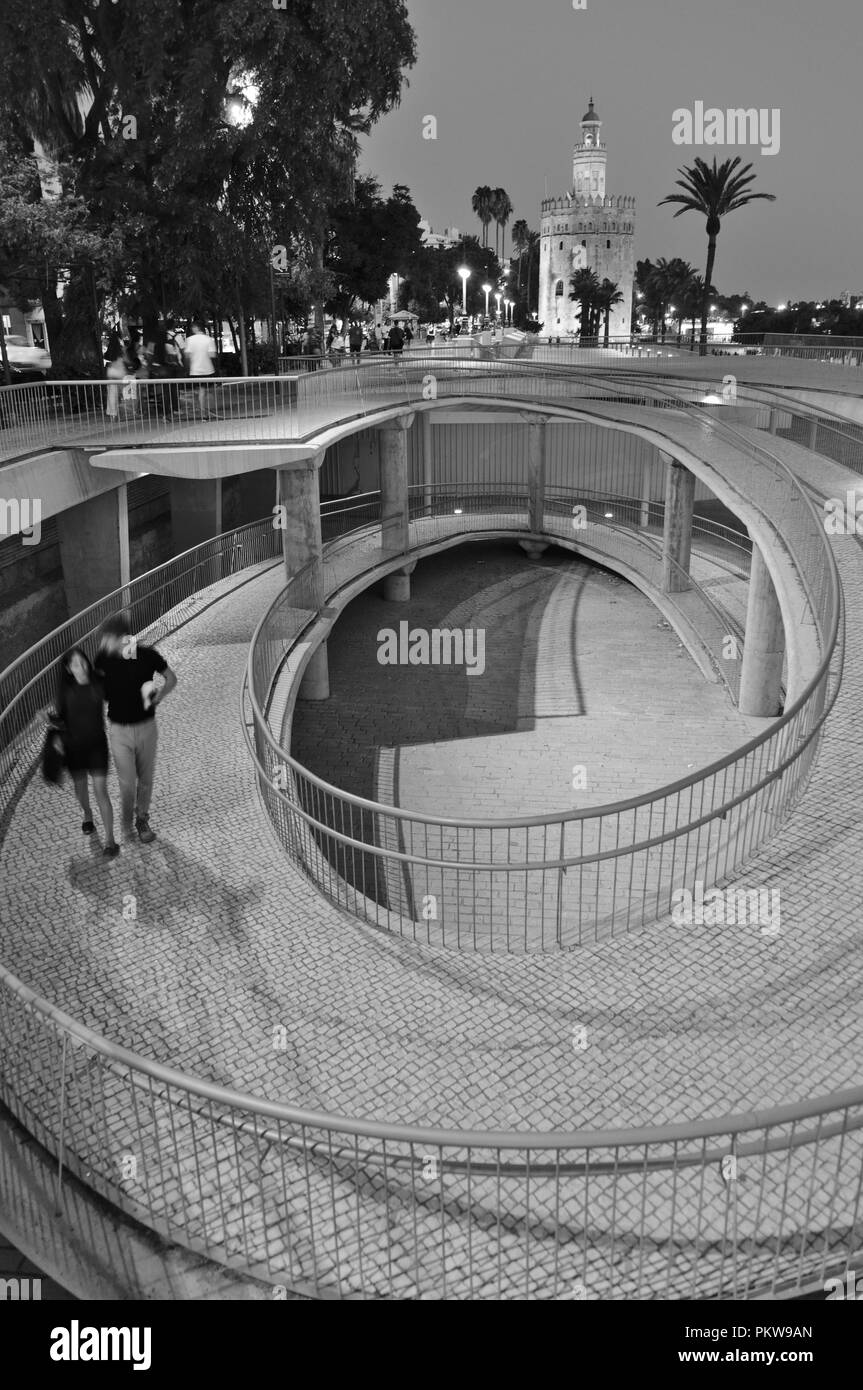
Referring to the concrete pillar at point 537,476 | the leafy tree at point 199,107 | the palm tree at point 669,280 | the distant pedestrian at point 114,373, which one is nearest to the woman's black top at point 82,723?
the distant pedestrian at point 114,373

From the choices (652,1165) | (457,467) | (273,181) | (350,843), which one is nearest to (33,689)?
(350,843)

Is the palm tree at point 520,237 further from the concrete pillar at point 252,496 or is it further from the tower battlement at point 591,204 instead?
the concrete pillar at point 252,496

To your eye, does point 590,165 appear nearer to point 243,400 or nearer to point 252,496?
point 252,496

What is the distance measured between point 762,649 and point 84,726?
43.2 feet

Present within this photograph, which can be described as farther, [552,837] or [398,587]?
[398,587]

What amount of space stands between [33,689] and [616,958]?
828 cm

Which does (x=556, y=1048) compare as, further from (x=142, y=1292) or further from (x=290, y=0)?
(x=290, y=0)

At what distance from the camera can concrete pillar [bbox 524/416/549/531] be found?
29203 mm

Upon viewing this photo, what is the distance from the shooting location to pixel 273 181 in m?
21.2

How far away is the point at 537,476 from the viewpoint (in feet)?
96.5

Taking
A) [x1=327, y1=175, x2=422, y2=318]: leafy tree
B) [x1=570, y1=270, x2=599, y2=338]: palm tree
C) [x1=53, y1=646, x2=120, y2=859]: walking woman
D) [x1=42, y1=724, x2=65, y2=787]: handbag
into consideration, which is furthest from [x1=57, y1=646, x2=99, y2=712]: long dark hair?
[x1=570, y1=270, x2=599, y2=338]: palm tree

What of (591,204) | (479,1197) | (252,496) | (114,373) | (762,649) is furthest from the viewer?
(591,204)

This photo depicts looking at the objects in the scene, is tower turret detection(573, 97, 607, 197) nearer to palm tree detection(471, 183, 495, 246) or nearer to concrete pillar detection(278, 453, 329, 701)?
palm tree detection(471, 183, 495, 246)

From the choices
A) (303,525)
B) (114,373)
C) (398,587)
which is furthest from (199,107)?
(398,587)
